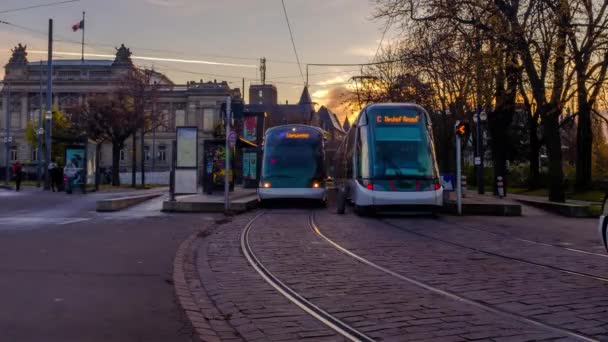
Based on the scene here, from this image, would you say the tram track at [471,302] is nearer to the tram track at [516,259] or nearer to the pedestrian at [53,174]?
the tram track at [516,259]

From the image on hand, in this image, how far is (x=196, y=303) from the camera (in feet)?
23.7

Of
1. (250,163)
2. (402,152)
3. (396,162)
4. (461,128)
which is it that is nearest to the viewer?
(396,162)

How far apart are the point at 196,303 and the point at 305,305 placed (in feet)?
3.93

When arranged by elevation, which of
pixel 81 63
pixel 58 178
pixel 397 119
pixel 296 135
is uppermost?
pixel 81 63

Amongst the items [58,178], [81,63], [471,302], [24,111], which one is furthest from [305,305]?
[81,63]

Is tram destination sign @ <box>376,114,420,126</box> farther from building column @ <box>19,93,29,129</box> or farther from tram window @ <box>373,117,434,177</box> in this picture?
building column @ <box>19,93,29,129</box>

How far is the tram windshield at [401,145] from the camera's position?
18641mm

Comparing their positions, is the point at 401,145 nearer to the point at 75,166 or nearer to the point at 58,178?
the point at 75,166

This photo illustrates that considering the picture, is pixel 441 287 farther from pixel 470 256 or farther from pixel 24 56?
pixel 24 56

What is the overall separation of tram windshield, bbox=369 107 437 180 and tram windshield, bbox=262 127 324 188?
5.07 m

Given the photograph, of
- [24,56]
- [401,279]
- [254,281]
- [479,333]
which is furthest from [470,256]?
[24,56]

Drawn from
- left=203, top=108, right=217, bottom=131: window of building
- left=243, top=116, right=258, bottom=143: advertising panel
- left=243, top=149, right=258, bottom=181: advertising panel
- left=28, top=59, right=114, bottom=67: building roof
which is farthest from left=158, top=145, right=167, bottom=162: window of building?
left=243, top=116, right=258, bottom=143: advertising panel

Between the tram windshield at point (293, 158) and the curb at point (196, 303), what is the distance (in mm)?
12449

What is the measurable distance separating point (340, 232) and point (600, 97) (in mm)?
16537
